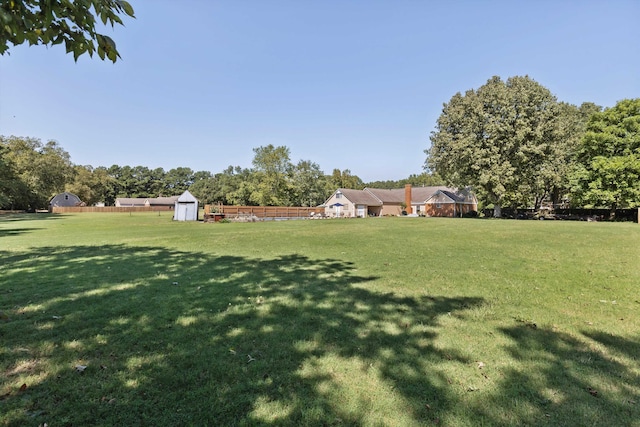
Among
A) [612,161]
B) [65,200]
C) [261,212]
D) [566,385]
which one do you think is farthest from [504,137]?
[65,200]

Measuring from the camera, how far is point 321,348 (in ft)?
10.7

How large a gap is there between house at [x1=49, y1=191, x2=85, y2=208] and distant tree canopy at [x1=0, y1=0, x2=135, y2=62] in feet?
271

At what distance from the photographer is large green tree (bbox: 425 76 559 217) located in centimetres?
3120

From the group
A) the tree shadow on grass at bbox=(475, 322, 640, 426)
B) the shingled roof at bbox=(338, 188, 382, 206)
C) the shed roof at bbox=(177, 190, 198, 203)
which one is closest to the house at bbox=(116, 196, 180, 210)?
the shingled roof at bbox=(338, 188, 382, 206)

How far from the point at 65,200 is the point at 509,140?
8297 centimetres

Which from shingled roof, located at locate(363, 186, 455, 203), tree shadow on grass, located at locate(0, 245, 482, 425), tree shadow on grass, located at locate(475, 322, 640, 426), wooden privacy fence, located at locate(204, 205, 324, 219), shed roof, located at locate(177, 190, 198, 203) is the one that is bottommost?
tree shadow on grass, located at locate(0, 245, 482, 425)

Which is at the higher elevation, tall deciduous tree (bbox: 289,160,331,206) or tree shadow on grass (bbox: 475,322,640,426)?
tall deciduous tree (bbox: 289,160,331,206)

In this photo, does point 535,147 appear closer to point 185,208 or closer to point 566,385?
point 566,385

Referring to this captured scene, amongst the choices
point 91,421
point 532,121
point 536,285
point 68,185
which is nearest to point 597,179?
point 532,121

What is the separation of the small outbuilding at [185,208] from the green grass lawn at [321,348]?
89.7 feet

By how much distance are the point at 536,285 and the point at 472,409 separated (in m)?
4.36

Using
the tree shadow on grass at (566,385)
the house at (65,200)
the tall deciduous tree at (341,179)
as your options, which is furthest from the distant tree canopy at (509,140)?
the house at (65,200)

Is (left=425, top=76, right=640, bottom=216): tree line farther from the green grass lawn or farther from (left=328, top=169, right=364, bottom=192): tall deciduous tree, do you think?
(left=328, top=169, right=364, bottom=192): tall deciduous tree

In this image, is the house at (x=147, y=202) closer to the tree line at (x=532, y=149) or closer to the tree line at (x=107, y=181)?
the tree line at (x=107, y=181)
